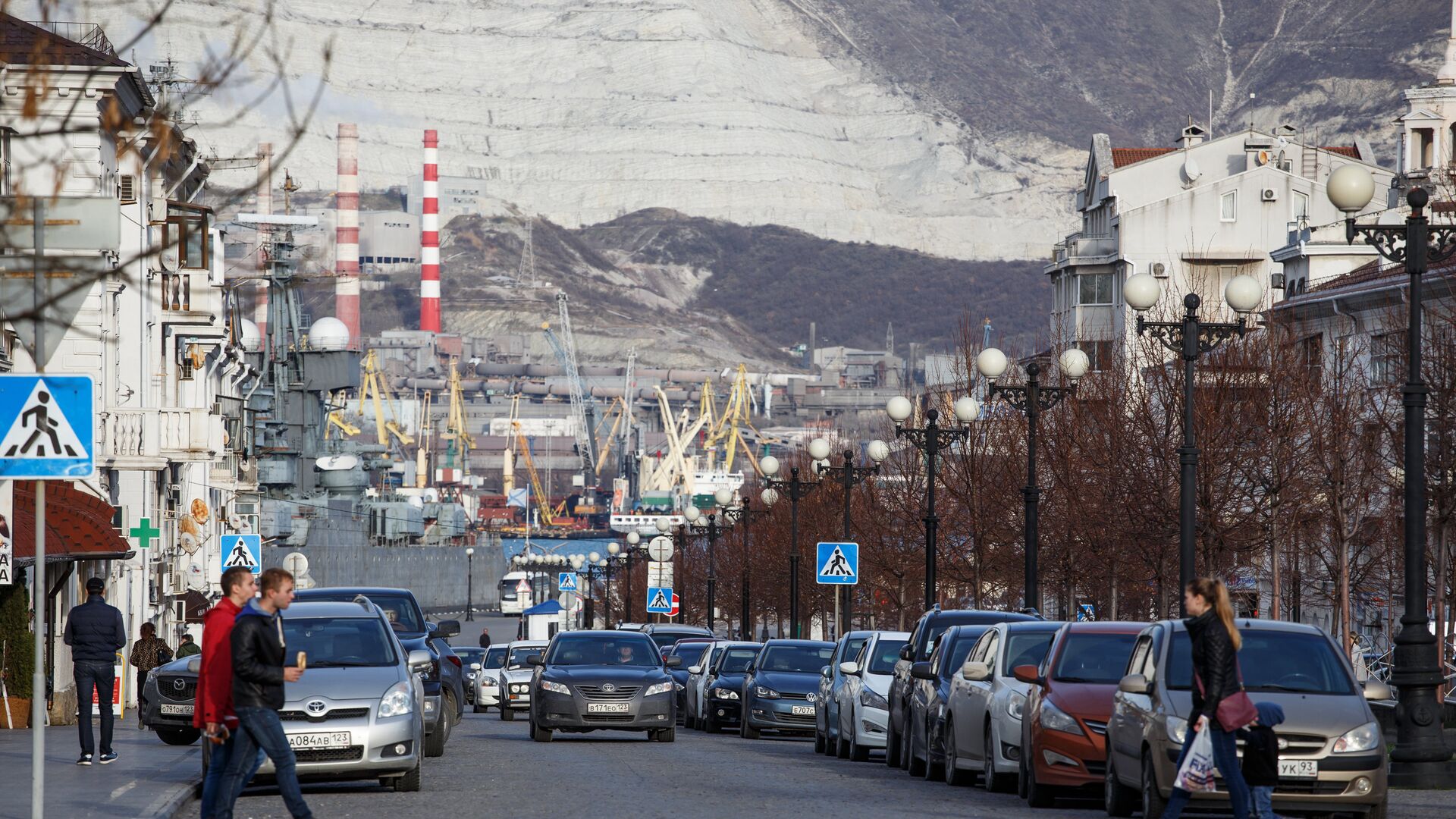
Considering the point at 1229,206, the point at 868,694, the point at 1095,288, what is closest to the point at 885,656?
the point at 868,694

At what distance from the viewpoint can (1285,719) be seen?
1476 cm

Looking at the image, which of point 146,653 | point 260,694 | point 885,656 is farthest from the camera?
point 146,653

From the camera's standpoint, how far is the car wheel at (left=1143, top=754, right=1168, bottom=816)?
1518 centimetres

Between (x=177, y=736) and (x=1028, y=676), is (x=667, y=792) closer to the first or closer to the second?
(x=1028, y=676)

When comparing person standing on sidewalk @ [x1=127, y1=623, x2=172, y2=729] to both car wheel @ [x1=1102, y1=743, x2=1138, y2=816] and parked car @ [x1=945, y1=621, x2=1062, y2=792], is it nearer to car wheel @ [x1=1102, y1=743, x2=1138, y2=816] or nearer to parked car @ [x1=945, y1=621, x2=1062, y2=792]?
parked car @ [x1=945, y1=621, x2=1062, y2=792]

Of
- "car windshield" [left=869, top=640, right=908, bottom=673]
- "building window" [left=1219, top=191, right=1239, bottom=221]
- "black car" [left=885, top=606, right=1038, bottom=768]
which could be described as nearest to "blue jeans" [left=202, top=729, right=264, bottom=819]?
"black car" [left=885, top=606, right=1038, bottom=768]

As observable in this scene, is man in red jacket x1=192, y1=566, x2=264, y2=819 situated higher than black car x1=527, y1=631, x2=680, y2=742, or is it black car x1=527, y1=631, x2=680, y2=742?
man in red jacket x1=192, y1=566, x2=264, y2=819

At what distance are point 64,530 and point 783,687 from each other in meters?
10.4

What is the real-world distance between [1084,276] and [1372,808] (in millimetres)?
76085

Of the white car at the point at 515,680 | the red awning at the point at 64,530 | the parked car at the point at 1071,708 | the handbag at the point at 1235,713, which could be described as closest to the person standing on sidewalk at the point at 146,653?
the red awning at the point at 64,530

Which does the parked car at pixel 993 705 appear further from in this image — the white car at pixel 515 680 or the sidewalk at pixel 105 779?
the white car at pixel 515 680

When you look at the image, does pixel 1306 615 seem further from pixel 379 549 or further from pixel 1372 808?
pixel 379 549

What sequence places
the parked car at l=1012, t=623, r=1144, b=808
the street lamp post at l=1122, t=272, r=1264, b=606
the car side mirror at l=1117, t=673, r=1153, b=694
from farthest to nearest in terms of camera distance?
the street lamp post at l=1122, t=272, r=1264, b=606 < the parked car at l=1012, t=623, r=1144, b=808 < the car side mirror at l=1117, t=673, r=1153, b=694

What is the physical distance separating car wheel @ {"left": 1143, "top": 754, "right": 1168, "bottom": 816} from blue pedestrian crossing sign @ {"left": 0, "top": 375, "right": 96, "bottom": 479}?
7.38 m
